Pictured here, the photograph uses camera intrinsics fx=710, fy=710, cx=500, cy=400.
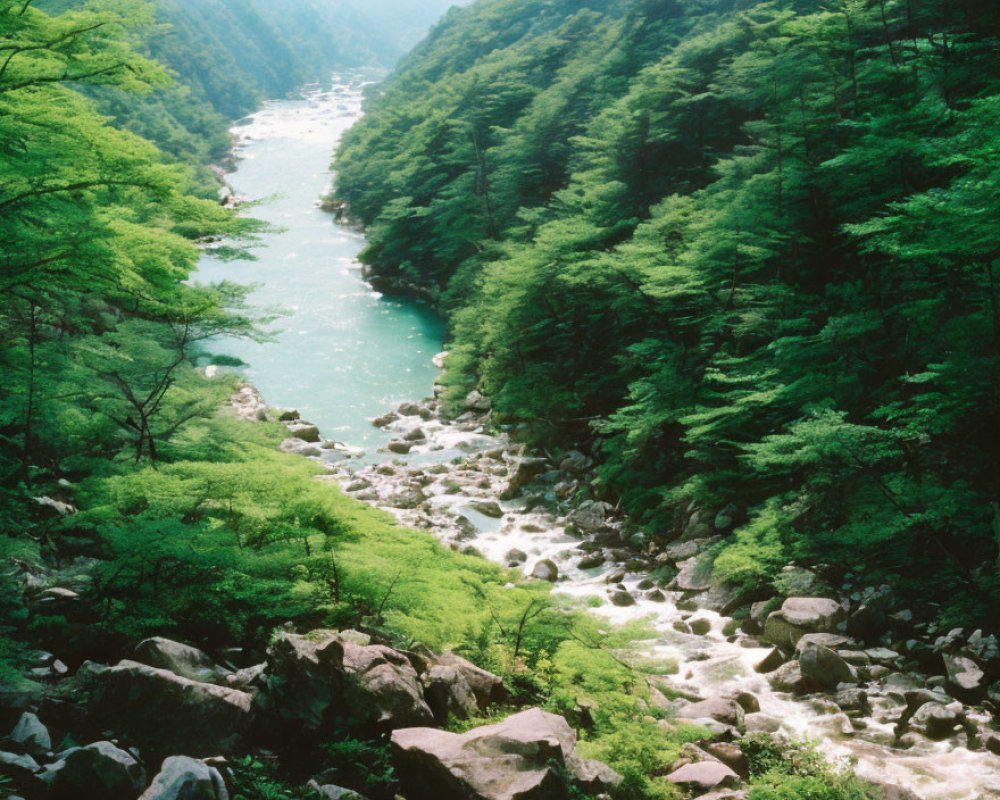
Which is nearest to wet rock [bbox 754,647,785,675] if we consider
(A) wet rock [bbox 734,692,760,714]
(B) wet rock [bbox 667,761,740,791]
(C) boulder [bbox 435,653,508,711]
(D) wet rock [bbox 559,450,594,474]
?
(A) wet rock [bbox 734,692,760,714]

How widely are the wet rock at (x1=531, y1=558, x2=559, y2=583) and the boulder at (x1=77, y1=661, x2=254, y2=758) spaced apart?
746 cm

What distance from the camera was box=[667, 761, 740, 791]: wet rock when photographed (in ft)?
19.2

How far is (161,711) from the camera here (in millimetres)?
4820

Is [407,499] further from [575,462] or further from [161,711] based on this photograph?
[161,711]

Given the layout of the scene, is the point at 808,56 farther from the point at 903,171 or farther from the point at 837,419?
the point at 837,419

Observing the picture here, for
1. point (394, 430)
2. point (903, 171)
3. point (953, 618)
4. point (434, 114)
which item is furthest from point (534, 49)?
point (953, 618)

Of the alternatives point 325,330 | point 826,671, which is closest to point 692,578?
point 826,671

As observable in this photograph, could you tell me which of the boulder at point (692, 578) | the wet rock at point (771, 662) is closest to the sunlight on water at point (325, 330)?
the boulder at point (692, 578)

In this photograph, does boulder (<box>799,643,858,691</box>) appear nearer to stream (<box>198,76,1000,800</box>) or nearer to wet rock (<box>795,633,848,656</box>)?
stream (<box>198,76,1000,800</box>)

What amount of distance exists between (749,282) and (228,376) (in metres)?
10.3

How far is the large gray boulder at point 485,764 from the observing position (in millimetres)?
4777

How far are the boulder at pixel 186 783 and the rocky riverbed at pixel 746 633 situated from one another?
14.0 feet

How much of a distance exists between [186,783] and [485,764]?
1.94 meters

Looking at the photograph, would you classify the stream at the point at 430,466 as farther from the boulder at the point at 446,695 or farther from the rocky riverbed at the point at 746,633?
the boulder at the point at 446,695
